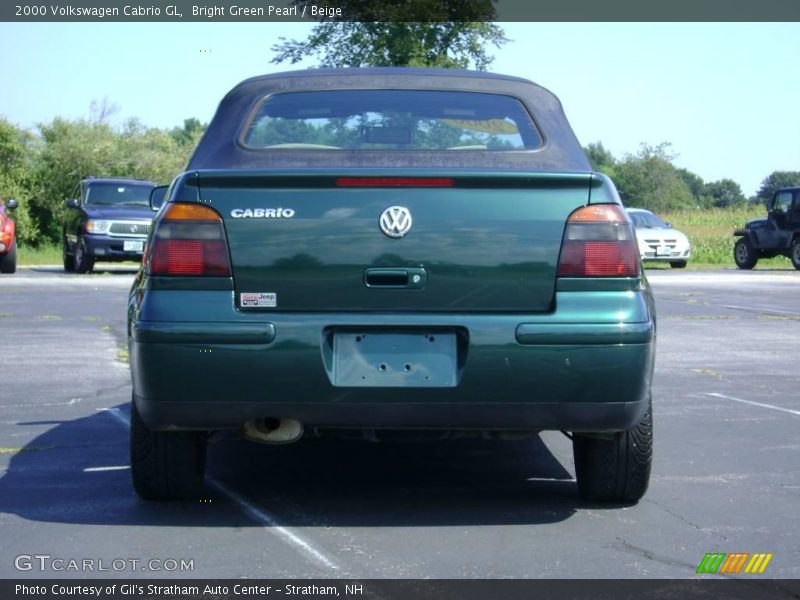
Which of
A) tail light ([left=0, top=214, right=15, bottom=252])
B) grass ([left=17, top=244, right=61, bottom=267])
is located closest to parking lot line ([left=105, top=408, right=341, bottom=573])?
tail light ([left=0, top=214, right=15, bottom=252])

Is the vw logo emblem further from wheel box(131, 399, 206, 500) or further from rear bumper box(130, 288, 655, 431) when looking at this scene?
wheel box(131, 399, 206, 500)

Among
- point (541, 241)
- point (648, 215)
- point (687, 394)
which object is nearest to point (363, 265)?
point (541, 241)

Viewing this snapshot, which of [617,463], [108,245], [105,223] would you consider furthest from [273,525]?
[105,223]

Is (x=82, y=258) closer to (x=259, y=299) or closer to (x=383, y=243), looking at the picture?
(x=259, y=299)

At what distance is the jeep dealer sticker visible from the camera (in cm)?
436

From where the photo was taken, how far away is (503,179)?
174 inches

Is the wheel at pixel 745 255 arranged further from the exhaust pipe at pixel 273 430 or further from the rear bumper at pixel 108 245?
the exhaust pipe at pixel 273 430

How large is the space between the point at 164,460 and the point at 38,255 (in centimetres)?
3263

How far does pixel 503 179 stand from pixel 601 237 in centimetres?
40

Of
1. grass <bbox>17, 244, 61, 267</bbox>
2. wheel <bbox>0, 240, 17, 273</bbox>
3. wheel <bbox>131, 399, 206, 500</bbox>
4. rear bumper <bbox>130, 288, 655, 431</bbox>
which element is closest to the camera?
rear bumper <bbox>130, 288, 655, 431</bbox>

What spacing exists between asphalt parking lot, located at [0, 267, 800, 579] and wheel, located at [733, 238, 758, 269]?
23.9 metres

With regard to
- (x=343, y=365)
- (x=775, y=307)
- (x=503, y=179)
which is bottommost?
(x=775, y=307)

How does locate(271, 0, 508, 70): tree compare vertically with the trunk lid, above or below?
above
